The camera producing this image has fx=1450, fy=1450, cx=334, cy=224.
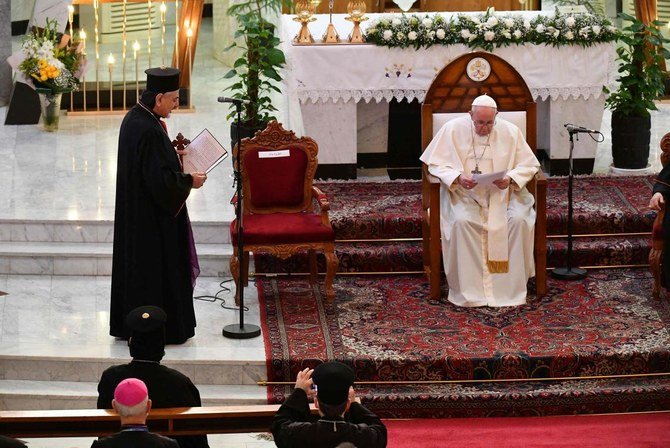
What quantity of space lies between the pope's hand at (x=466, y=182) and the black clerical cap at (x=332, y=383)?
163 inches

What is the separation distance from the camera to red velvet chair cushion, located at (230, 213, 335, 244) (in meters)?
9.59

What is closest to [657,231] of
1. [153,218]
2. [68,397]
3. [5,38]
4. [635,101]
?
[635,101]

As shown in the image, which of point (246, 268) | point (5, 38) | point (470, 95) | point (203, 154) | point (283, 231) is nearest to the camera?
point (203, 154)

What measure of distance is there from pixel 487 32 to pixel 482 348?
3281 millimetres

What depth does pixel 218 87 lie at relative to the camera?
15.1 m

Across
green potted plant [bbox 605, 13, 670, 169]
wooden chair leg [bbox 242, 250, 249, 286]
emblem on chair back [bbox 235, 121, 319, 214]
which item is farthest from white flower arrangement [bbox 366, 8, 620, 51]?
wooden chair leg [bbox 242, 250, 249, 286]

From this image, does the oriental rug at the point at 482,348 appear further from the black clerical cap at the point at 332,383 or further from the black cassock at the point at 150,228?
the black clerical cap at the point at 332,383

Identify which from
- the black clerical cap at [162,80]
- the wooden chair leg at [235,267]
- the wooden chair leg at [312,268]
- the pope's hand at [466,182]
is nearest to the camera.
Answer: the black clerical cap at [162,80]

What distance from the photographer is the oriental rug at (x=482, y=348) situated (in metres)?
8.85

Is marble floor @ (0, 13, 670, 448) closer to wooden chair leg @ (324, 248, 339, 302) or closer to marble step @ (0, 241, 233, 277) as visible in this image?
marble step @ (0, 241, 233, 277)

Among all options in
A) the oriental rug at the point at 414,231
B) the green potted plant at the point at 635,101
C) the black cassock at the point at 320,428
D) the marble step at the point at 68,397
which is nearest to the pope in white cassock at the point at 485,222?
the oriental rug at the point at 414,231

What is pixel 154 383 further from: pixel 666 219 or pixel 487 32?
pixel 487 32

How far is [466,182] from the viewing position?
9.81m

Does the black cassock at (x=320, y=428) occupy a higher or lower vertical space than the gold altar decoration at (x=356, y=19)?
lower
